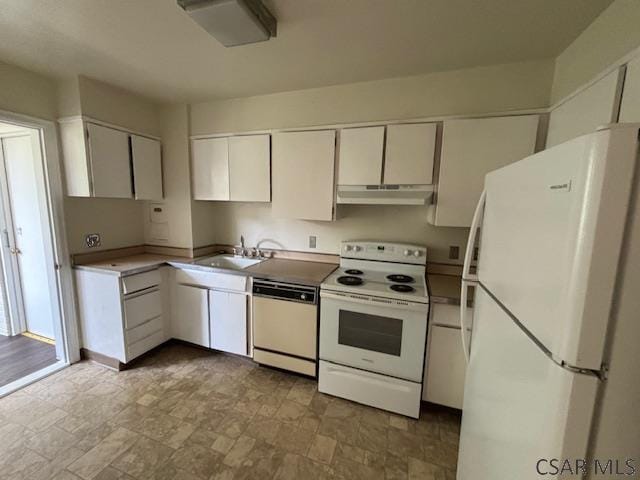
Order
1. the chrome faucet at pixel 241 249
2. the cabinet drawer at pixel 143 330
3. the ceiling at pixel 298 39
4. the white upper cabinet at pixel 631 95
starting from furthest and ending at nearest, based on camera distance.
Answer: the chrome faucet at pixel 241 249 < the cabinet drawer at pixel 143 330 < the ceiling at pixel 298 39 < the white upper cabinet at pixel 631 95

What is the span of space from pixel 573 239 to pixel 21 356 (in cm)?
399

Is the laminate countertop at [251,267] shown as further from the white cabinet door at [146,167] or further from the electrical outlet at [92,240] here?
the white cabinet door at [146,167]

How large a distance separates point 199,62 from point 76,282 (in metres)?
2.18

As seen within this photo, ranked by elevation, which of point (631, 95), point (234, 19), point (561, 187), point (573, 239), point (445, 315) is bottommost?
point (445, 315)

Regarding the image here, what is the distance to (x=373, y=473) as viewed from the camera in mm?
1509

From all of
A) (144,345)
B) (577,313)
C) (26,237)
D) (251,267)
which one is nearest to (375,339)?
(251,267)

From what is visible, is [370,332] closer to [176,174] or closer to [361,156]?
[361,156]

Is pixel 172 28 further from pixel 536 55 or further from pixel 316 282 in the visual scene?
pixel 536 55

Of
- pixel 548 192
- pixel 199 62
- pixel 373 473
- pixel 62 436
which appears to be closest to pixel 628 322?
pixel 548 192

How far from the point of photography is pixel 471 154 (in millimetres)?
1867

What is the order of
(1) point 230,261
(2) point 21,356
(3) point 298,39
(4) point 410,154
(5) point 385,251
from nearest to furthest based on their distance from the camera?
(3) point 298,39, (4) point 410,154, (5) point 385,251, (2) point 21,356, (1) point 230,261

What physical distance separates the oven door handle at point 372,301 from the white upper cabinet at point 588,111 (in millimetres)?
1248

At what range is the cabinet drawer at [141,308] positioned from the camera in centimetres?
228

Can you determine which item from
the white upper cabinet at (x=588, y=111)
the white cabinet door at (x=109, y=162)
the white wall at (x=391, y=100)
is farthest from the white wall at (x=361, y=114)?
the white cabinet door at (x=109, y=162)
